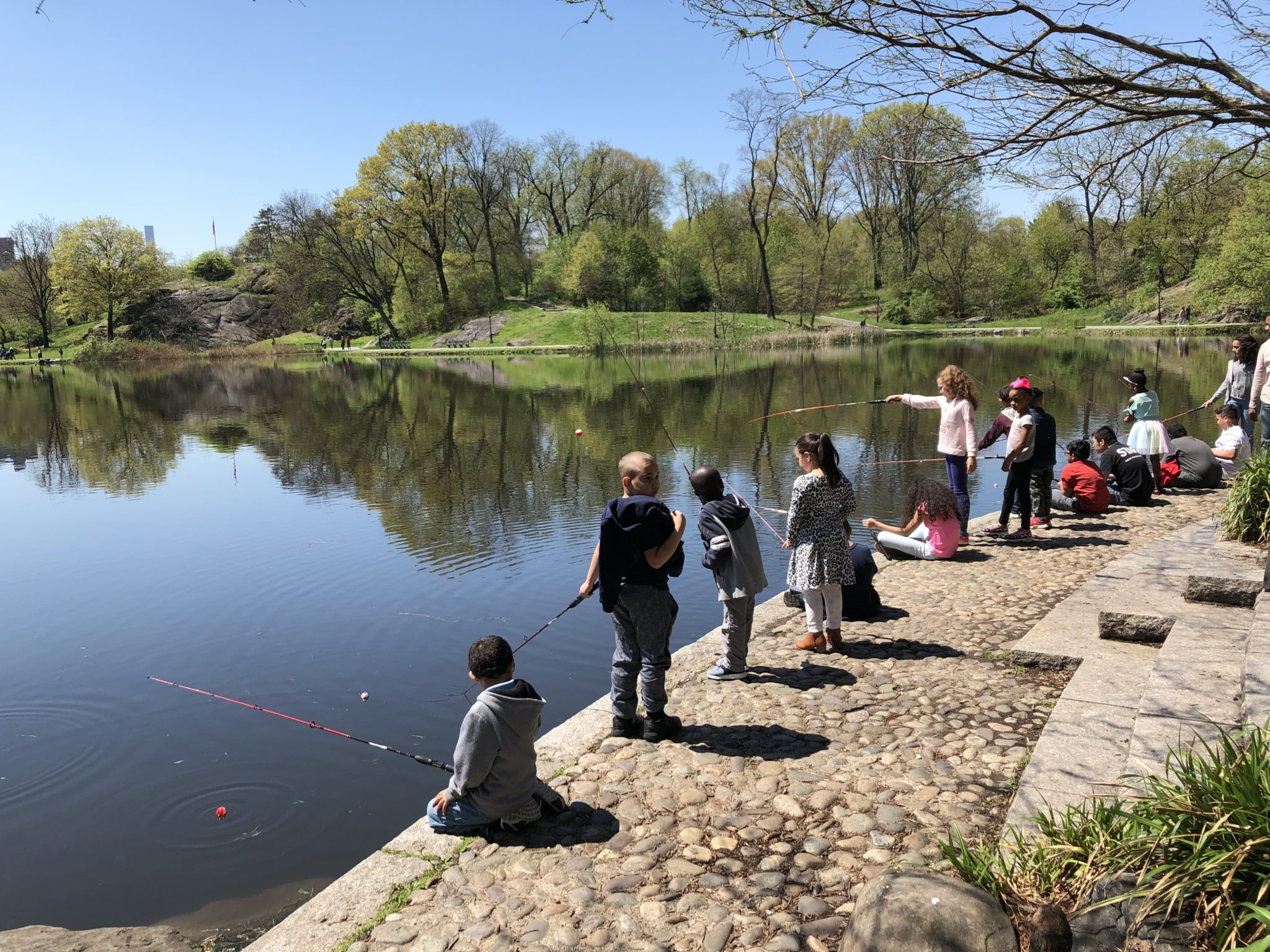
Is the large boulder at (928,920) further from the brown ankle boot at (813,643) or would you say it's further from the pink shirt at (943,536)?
the pink shirt at (943,536)

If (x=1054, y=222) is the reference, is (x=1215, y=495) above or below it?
below

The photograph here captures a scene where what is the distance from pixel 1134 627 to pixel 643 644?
3272 mm

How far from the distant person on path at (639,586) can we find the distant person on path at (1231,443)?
10657 millimetres

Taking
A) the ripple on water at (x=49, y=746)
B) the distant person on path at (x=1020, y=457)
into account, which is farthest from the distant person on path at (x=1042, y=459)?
the ripple on water at (x=49, y=746)

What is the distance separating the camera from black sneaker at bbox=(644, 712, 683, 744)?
5.10 m

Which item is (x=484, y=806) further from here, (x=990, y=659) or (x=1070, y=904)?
(x=990, y=659)

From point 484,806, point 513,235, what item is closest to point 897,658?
point 484,806

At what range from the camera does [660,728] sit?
5.10m

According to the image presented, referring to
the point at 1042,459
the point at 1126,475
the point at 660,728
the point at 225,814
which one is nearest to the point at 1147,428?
the point at 1126,475

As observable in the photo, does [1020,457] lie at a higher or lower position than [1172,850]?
higher

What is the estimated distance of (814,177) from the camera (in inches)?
2955

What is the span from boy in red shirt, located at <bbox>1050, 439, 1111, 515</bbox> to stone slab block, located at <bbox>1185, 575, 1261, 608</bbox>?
4.85 meters

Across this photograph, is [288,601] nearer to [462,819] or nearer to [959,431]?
[462,819]

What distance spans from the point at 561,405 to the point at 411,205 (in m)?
46.8
